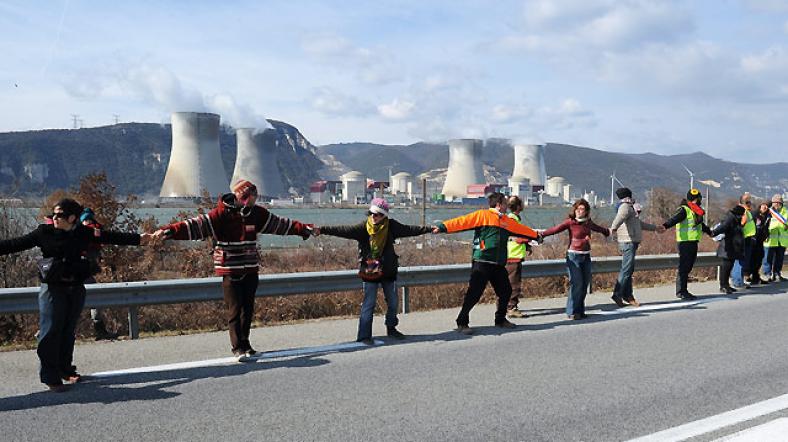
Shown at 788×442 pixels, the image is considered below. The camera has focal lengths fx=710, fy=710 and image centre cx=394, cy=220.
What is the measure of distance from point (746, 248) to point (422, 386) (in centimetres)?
855

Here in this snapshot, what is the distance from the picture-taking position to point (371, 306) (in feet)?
22.8

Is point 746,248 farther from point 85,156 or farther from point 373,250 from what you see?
point 85,156

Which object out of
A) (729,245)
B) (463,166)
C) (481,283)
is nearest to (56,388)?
(481,283)

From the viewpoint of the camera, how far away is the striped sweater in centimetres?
597

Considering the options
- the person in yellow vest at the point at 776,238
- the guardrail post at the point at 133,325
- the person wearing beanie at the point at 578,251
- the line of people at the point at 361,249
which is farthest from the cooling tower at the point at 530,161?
the guardrail post at the point at 133,325

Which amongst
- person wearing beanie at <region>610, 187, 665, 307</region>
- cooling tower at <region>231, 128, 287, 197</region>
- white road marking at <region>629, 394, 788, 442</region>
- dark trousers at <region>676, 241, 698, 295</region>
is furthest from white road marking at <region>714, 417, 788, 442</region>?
cooling tower at <region>231, 128, 287, 197</region>

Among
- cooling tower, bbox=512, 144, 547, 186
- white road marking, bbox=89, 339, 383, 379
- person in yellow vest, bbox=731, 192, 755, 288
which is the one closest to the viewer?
white road marking, bbox=89, 339, 383, 379

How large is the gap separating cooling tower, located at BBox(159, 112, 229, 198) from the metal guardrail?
198ft

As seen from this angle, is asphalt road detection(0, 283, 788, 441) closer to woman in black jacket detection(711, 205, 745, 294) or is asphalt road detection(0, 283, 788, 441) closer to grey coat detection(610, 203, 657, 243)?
grey coat detection(610, 203, 657, 243)

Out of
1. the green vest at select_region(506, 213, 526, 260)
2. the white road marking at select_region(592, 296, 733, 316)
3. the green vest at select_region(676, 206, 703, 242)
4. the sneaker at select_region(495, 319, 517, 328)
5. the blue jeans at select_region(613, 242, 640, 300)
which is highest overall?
the green vest at select_region(676, 206, 703, 242)

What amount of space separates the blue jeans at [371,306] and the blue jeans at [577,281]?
8.12ft

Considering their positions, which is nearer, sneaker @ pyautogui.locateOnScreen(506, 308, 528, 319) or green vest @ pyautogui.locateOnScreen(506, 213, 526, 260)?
sneaker @ pyautogui.locateOnScreen(506, 308, 528, 319)

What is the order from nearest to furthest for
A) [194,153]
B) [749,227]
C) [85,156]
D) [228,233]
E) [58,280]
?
[58,280] → [228,233] → [749,227] → [194,153] → [85,156]

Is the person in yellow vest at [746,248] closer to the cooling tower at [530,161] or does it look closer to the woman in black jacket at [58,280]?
the woman in black jacket at [58,280]
